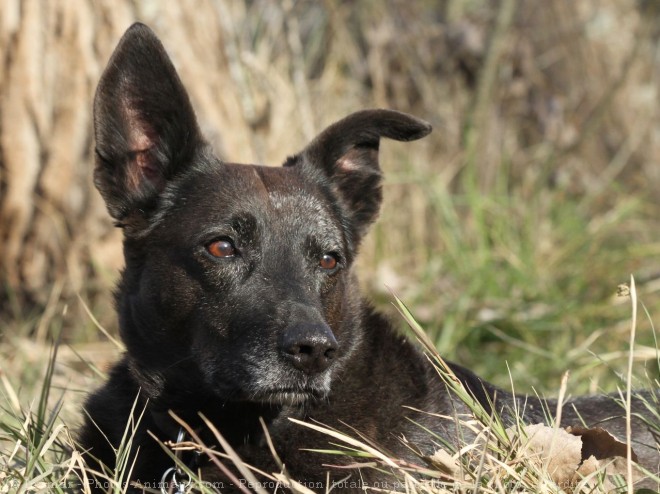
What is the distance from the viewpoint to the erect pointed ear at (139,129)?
3477mm

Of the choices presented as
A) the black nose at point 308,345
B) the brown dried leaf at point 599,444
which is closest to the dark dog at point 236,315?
the black nose at point 308,345

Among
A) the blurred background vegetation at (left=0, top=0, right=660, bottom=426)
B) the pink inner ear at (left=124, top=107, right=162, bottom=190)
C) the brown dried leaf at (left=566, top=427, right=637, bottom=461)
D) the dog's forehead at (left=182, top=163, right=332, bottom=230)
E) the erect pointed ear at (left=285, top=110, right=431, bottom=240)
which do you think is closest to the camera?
the brown dried leaf at (left=566, top=427, right=637, bottom=461)

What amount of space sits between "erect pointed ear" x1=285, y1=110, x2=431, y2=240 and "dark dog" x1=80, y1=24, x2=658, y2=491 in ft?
0.05

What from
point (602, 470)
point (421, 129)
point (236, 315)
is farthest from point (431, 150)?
point (602, 470)

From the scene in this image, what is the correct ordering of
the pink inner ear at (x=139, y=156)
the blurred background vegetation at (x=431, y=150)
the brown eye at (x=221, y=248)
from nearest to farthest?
1. the brown eye at (x=221, y=248)
2. the pink inner ear at (x=139, y=156)
3. the blurred background vegetation at (x=431, y=150)

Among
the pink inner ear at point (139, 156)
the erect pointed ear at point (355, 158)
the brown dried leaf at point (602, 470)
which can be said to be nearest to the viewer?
the brown dried leaf at point (602, 470)

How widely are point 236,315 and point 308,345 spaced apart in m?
0.33

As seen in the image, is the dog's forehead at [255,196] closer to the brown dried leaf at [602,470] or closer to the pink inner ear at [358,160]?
the pink inner ear at [358,160]

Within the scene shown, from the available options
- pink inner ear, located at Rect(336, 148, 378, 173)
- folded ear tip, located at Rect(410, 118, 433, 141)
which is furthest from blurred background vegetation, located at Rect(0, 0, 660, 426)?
folded ear tip, located at Rect(410, 118, 433, 141)

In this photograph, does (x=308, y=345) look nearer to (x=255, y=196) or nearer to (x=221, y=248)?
(x=221, y=248)

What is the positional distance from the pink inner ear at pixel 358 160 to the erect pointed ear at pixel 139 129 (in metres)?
0.67

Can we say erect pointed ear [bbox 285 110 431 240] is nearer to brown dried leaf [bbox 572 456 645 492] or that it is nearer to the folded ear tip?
the folded ear tip

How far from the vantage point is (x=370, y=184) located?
4.07 metres

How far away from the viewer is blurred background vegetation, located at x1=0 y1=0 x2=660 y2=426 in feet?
19.6
